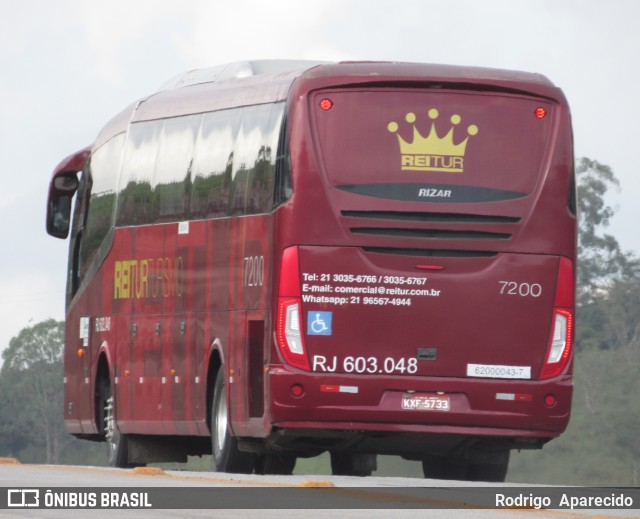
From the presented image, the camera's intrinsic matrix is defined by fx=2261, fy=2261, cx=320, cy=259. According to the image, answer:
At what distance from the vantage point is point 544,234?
20.5 meters

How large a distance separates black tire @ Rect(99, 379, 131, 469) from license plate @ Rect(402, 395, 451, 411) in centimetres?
615

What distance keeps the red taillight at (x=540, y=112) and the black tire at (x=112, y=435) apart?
7.38 metres

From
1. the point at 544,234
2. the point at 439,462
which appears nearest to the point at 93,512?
the point at 544,234

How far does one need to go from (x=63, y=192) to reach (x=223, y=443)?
7405 millimetres

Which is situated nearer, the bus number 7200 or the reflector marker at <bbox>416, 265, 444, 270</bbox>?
the reflector marker at <bbox>416, 265, 444, 270</bbox>

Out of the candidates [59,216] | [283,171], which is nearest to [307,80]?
[283,171]

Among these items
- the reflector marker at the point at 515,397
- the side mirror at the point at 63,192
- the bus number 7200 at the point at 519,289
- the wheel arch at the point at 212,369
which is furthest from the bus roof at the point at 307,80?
the side mirror at the point at 63,192

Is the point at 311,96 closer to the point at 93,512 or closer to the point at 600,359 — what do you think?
the point at 93,512

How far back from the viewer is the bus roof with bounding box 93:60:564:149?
66.3 feet

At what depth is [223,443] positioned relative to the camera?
22.2 m

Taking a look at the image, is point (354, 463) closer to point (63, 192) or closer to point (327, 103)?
point (327, 103)

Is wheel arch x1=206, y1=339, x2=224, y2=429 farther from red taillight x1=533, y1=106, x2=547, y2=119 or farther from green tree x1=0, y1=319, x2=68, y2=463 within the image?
green tree x1=0, y1=319, x2=68, y2=463

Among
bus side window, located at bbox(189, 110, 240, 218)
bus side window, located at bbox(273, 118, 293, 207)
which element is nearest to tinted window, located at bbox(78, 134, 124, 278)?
bus side window, located at bbox(189, 110, 240, 218)

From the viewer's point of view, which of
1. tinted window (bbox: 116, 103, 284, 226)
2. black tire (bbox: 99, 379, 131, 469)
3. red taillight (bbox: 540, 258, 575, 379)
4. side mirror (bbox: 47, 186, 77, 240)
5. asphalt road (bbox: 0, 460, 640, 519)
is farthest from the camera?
side mirror (bbox: 47, 186, 77, 240)
